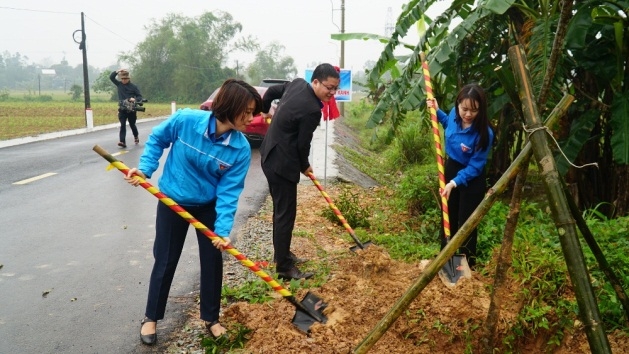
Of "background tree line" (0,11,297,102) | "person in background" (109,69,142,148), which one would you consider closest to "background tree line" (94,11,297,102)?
"background tree line" (0,11,297,102)

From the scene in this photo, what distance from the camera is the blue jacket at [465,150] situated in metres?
4.52

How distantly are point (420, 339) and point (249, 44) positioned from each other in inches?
2369

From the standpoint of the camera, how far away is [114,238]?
5.82 metres

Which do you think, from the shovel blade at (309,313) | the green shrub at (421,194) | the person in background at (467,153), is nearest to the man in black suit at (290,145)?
the shovel blade at (309,313)

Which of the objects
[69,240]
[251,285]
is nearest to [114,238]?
[69,240]

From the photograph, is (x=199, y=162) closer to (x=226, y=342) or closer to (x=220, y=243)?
(x=220, y=243)

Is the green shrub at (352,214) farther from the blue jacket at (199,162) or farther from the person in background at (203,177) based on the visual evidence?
the blue jacket at (199,162)

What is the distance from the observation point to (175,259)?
12.0 ft

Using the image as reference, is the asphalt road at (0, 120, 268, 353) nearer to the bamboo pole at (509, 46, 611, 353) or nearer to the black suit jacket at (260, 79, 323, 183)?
the black suit jacket at (260, 79, 323, 183)

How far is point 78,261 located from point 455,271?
3424 mm

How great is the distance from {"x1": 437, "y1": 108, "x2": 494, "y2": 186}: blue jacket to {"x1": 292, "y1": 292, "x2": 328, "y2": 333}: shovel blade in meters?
1.55

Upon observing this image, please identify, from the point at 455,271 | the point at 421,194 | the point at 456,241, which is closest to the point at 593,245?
the point at 456,241

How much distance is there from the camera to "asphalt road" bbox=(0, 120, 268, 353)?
3.70 meters

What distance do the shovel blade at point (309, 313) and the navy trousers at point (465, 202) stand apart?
141cm
